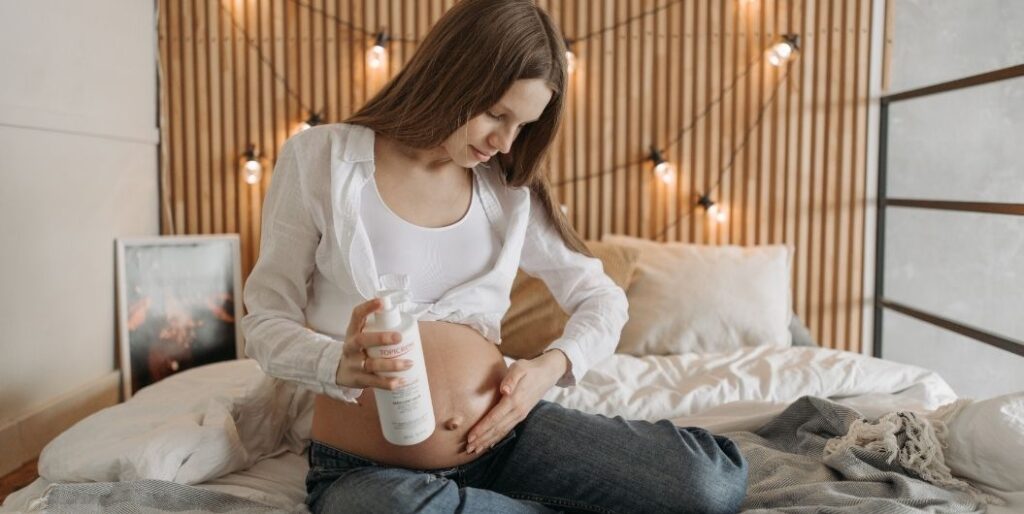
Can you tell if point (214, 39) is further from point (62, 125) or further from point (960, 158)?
point (960, 158)

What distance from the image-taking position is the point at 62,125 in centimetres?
237

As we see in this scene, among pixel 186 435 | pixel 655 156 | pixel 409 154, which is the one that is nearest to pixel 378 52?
pixel 655 156

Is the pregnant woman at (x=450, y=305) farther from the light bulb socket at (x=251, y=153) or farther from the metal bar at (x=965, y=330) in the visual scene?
the light bulb socket at (x=251, y=153)

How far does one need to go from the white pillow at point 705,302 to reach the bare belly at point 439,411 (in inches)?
54.9

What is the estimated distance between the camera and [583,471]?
53.4 inches

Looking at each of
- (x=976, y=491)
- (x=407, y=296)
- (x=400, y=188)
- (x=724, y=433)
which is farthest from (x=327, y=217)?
(x=976, y=491)

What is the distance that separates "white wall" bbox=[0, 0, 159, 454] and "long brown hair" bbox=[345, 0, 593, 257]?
4.05 ft

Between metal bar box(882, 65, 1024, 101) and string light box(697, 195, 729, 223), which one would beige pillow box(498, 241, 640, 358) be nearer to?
string light box(697, 195, 729, 223)

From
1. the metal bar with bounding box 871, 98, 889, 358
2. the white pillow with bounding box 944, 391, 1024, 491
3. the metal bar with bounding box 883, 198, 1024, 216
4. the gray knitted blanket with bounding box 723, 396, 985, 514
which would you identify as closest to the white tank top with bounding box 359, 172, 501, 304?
the gray knitted blanket with bounding box 723, 396, 985, 514

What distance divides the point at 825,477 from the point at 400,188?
37.4 inches

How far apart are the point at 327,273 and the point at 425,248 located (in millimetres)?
183

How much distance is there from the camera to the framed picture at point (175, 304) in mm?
2812

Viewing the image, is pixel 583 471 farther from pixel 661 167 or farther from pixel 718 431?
pixel 661 167

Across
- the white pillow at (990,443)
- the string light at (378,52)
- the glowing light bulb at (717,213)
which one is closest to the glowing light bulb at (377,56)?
the string light at (378,52)
